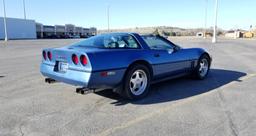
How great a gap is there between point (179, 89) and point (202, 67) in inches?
60.0

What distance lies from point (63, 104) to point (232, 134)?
303 cm

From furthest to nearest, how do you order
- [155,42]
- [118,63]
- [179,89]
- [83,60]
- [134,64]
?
1. [179,89]
2. [155,42]
3. [134,64]
4. [118,63]
5. [83,60]

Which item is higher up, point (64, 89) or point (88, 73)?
point (88, 73)

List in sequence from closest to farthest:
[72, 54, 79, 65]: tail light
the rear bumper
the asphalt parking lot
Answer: the asphalt parking lot, the rear bumper, [72, 54, 79, 65]: tail light

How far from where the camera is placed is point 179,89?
5.63 metres

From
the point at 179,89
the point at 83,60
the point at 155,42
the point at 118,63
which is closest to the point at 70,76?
the point at 83,60

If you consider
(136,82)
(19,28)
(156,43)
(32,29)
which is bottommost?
(136,82)

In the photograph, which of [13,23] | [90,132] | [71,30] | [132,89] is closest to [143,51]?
[132,89]

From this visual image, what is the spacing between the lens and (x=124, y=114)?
3.97 m

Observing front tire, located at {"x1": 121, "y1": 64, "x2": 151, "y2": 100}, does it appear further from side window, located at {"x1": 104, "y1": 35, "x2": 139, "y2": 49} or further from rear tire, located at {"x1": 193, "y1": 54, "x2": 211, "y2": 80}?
rear tire, located at {"x1": 193, "y1": 54, "x2": 211, "y2": 80}

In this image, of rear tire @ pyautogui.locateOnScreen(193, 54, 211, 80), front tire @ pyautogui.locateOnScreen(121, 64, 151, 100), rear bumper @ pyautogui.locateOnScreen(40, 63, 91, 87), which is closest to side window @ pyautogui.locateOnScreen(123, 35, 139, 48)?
front tire @ pyautogui.locateOnScreen(121, 64, 151, 100)

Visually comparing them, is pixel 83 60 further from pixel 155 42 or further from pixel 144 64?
pixel 155 42

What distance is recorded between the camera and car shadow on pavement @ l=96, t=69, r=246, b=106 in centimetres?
482

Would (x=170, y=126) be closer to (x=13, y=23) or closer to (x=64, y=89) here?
(x=64, y=89)
